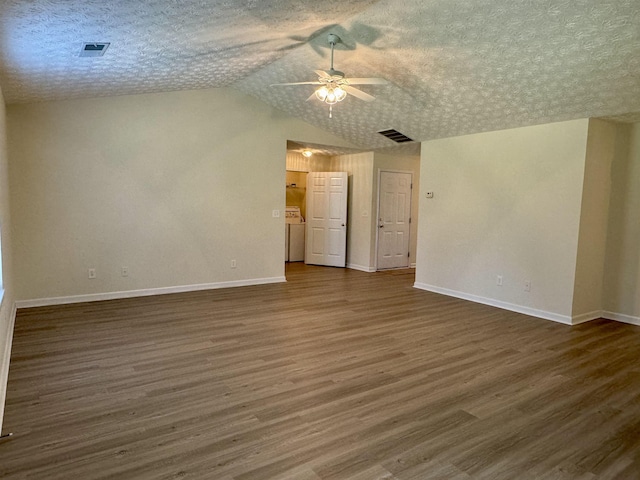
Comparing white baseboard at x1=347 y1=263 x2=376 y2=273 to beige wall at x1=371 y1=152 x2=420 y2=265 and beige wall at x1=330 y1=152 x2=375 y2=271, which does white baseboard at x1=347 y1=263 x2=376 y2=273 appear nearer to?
beige wall at x1=330 y1=152 x2=375 y2=271

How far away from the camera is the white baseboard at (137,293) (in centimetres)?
492

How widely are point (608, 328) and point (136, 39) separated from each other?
5.58m

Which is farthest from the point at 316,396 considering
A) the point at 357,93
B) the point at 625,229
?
the point at 625,229

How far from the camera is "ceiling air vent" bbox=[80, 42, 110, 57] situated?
298 centimetres

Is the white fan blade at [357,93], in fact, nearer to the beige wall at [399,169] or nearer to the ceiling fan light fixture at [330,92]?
the ceiling fan light fixture at [330,92]

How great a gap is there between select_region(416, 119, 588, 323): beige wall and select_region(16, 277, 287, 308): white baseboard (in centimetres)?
273

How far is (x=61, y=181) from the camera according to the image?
4.94m

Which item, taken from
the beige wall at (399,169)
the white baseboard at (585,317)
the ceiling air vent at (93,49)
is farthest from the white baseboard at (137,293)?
the white baseboard at (585,317)

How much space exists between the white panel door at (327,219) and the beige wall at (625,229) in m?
4.62

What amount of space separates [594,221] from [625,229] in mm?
450

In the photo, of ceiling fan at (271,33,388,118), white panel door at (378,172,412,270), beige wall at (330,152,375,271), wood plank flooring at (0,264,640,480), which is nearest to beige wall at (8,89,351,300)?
wood plank flooring at (0,264,640,480)

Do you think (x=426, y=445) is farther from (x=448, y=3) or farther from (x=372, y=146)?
(x=372, y=146)

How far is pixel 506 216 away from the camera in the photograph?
527 cm

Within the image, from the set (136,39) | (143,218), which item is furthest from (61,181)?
(136,39)
